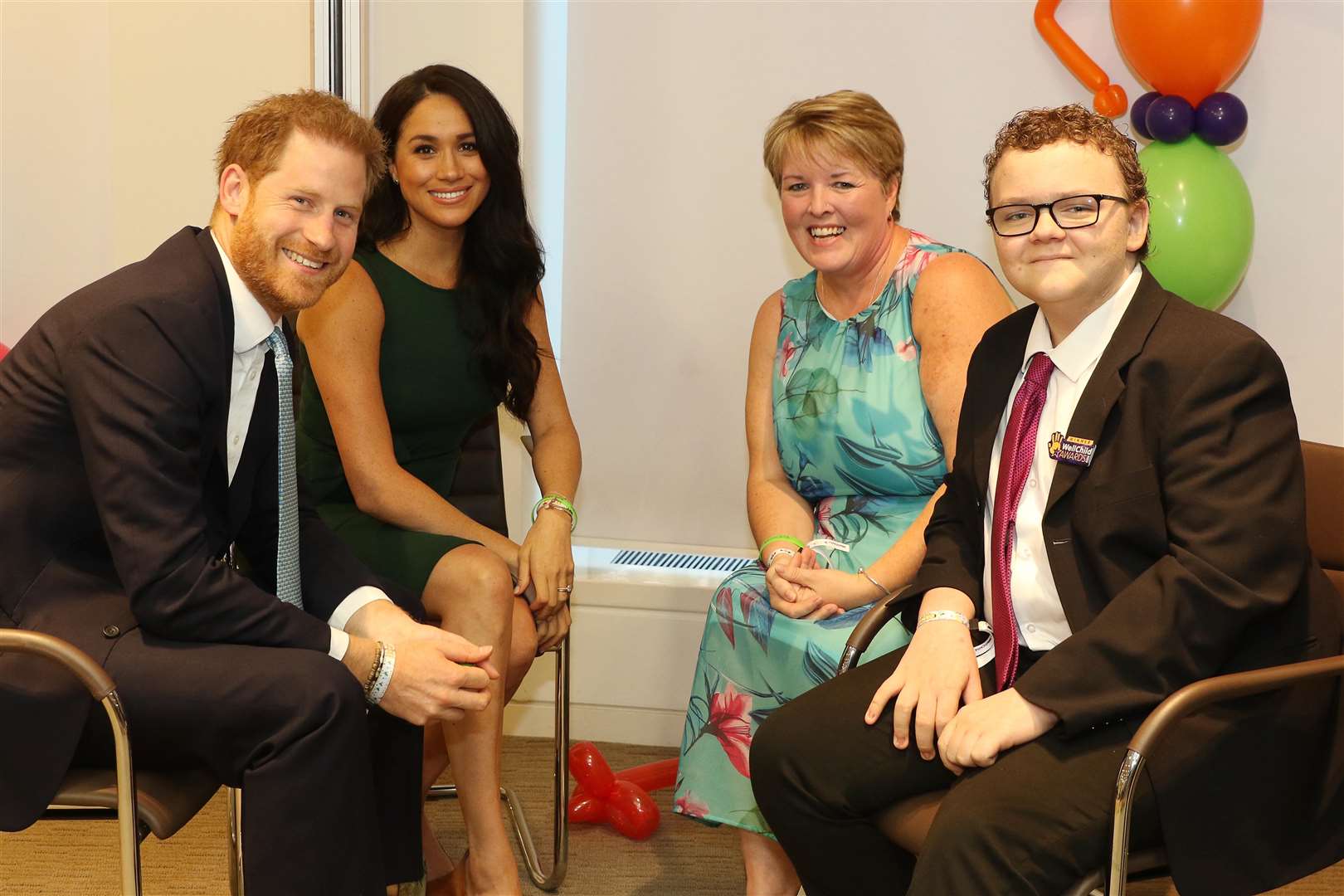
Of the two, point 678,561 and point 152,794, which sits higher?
point 152,794

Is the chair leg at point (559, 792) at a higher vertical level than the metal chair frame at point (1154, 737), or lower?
lower

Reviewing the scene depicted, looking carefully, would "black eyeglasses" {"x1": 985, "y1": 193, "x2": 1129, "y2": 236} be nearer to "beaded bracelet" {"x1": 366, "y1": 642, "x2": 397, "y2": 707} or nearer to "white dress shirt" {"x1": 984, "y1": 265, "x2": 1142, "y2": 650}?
"white dress shirt" {"x1": 984, "y1": 265, "x2": 1142, "y2": 650}

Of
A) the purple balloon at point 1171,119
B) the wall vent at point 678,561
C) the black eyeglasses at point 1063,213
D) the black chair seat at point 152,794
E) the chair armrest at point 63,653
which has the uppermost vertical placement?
the purple balloon at point 1171,119

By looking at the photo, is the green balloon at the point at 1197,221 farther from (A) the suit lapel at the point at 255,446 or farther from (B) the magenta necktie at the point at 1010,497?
(A) the suit lapel at the point at 255,446

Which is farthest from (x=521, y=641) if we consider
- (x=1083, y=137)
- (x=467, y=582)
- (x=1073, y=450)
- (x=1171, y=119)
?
(x=1171, y=119)

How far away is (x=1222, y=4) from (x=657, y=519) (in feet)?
6.89

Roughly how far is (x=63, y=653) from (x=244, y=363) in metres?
0.57

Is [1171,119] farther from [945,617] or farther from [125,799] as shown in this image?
[125,799]

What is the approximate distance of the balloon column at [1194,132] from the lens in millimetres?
3277

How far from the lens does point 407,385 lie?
2.89 metres

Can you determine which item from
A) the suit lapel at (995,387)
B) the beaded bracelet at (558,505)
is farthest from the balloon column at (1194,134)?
the beaded bracelet at (558,505)

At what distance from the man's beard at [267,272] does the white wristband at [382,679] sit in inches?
22.9

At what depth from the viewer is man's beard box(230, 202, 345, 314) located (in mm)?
2086

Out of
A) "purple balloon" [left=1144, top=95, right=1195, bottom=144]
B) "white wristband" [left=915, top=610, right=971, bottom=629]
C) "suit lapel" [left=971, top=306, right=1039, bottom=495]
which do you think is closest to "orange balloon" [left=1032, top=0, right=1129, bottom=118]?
"purple balloon" [left=1144, top=95, right=1195, bottom=144]
